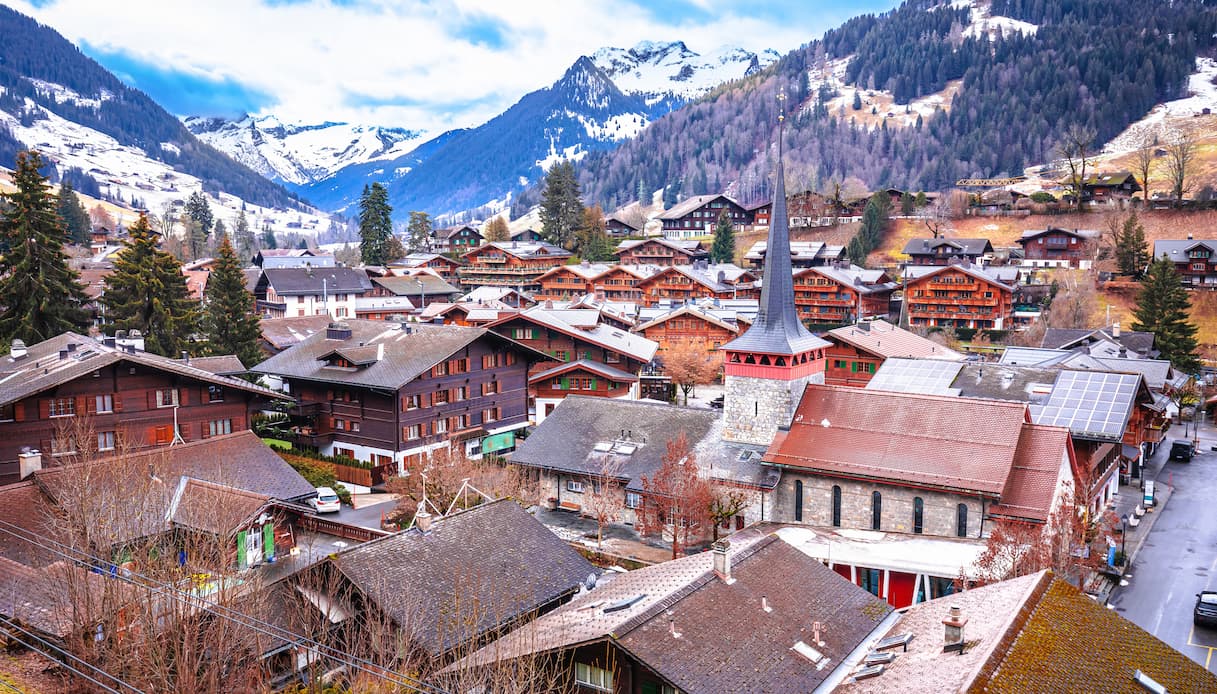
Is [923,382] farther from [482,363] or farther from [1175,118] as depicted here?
[1175,118]

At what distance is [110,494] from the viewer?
23938mm

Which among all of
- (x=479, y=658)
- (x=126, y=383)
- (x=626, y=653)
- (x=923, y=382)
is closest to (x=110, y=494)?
(x=479, y=658)

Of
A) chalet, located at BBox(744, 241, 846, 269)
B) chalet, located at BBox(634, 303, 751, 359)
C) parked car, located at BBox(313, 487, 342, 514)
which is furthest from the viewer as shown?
chalet, located at BBox(744, 241, 846, 269)

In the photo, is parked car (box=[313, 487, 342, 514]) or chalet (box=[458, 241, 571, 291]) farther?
chalet (box=[458, 241, 571, 291])

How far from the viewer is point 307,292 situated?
10956cm

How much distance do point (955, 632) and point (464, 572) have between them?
13.4m

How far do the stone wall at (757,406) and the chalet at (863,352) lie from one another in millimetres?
29107

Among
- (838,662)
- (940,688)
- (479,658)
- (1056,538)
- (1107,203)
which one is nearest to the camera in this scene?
(940,688)

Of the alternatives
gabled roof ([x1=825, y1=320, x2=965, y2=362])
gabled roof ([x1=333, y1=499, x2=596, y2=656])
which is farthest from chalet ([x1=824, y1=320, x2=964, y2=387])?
gabled roof ([x1=333, y1=499, x2=596, y2=656])

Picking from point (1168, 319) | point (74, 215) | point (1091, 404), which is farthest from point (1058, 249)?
point (74, 215)

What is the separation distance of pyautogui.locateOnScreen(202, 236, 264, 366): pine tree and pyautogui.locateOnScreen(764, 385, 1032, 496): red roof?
40.3 m

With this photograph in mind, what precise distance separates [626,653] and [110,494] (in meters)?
14.8

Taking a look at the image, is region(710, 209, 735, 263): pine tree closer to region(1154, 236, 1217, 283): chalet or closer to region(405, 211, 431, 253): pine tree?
region(405, 211, 431, 253): pine tree

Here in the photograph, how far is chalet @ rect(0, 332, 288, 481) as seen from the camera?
120 feet
